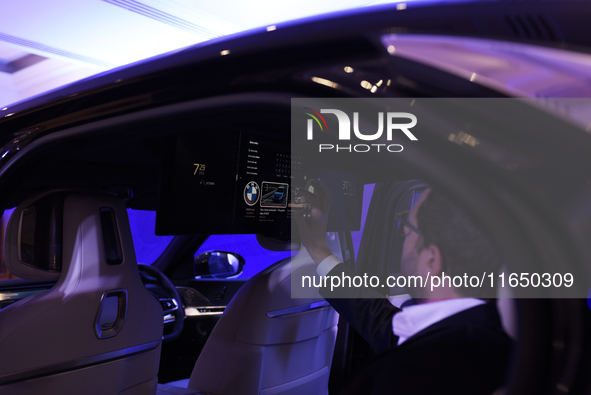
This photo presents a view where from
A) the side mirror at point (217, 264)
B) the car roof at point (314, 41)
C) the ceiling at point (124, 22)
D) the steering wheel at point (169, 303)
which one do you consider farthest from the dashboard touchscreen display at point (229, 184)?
the ceiling at point (124, 22)

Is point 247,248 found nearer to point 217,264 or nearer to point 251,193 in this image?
point 217,264

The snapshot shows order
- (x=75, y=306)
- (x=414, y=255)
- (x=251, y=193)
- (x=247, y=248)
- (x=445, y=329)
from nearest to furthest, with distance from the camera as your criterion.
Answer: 1. (x=445, y=329)
2. (x=414, y=255)
3. (x=75, y=306)
4. (x=251, y=193)
5. (x=247, y=248)

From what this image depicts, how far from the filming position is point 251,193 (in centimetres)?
175

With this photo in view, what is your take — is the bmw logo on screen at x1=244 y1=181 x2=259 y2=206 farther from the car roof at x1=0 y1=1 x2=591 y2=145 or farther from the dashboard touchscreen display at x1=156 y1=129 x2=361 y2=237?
the car roof at x1=0 y1=1 x2=591 y2=145

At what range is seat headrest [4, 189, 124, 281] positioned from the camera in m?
1.44

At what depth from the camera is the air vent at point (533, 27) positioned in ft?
1.75

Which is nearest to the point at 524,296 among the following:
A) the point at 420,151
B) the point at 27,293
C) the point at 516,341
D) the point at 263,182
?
the point at 516,341

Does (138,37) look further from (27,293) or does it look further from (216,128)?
(216,128)

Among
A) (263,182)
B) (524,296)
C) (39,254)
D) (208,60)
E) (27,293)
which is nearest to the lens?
(524,296)

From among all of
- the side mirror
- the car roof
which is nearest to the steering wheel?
the side mirror

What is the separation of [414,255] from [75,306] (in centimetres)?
116

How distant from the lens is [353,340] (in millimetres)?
2680

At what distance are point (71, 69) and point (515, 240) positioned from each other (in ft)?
23.6

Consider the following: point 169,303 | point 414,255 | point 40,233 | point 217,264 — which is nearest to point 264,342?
point 40,233
